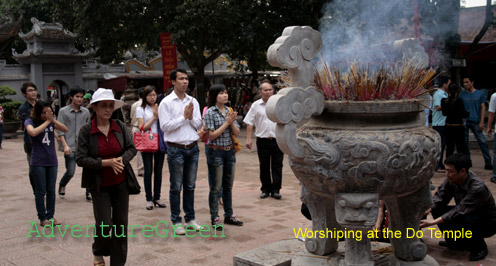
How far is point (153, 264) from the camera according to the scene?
4.51 m

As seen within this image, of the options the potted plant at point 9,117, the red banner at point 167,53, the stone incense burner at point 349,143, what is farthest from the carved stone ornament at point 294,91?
the potted plant at point 9,117

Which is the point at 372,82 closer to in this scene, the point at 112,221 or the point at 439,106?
the point at 112,221

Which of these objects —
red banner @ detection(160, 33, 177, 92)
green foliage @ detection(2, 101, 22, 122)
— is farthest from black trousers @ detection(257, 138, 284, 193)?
green foliage @ detection(2, 101, 22, 122)

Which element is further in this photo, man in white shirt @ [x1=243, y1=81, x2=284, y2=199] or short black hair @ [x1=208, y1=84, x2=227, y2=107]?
man in white shirt @ [x1=243, y1=81, x2=284, y2=199]

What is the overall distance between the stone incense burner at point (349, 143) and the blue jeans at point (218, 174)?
205 centimetres

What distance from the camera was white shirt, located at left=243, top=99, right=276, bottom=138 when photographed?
281 inches

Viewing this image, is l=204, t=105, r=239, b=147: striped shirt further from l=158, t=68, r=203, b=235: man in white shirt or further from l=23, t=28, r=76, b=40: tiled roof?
l=23, t=28, r=76, b=40: tiled roof

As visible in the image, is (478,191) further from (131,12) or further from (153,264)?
(131,12)

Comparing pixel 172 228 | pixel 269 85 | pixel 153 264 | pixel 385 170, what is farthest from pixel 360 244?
pixel 269 85

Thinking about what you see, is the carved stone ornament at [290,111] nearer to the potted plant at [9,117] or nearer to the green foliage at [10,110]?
the potted plant at [9,117]

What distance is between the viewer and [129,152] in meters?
4.33

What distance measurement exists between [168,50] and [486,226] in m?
13.4

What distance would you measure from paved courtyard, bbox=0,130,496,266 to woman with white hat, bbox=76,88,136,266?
15.4 inches

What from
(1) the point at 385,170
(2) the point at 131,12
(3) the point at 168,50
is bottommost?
(1) the point at 385,170
